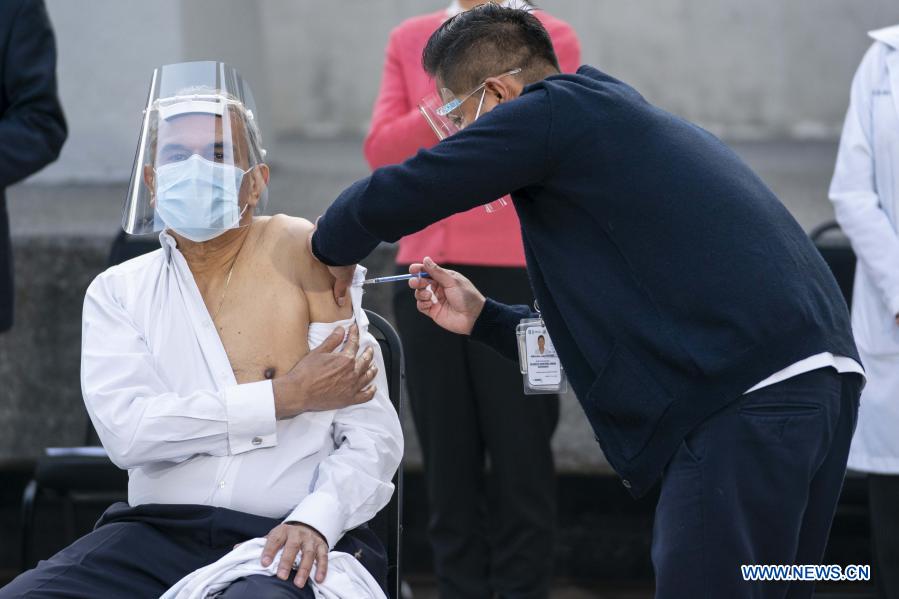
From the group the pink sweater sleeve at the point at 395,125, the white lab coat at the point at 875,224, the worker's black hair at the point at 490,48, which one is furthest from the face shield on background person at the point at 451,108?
the white lab coat at the point at 875,224

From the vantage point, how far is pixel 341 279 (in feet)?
8.13

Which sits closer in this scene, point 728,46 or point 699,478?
point 699,478

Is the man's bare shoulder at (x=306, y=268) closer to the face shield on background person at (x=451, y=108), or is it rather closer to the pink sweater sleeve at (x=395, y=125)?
the face shield on background person at (x=451, y=108)

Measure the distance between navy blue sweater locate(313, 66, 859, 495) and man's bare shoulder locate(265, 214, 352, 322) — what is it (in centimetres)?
53

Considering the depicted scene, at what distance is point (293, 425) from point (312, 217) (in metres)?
1.93

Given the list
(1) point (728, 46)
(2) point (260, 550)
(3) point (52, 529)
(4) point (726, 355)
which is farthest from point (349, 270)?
(1) point (728, 46)

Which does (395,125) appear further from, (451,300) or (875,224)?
→ (875,224)

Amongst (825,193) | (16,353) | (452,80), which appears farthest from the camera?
(825,193)

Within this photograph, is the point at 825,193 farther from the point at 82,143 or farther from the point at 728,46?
the point at 82,143

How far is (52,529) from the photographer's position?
4402 millimetres

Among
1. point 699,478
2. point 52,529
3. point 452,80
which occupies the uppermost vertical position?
point 452,80

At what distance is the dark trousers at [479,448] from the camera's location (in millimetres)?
3393

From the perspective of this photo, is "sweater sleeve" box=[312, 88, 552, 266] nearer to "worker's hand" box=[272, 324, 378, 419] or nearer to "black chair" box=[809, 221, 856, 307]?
"worker's hand" box=[272, 324, 378, 419]

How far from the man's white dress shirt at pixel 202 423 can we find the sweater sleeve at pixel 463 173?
20.9 inches
